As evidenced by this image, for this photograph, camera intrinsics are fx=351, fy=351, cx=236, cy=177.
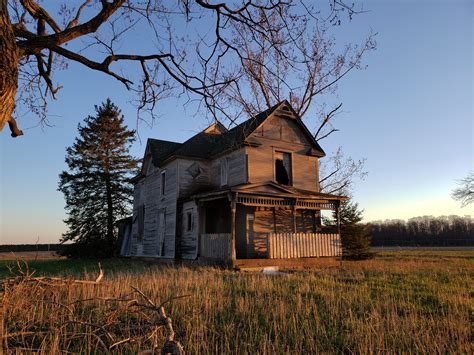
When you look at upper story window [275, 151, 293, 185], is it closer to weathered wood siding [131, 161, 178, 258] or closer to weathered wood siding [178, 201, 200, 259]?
weathered wood siding [178, 201, 200, 259]

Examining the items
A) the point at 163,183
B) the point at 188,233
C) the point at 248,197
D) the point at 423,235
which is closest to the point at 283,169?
the point at 248,197

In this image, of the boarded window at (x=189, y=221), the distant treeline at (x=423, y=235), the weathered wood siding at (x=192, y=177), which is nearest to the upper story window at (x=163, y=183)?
the weathered wood siding at (x=192, y=177)

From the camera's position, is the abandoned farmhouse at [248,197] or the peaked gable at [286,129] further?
the peaked gable at [286,129]

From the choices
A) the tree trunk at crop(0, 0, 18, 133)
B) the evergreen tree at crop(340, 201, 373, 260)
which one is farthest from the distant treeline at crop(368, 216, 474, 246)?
the tree trunk at crop(0, 0, 18, 133)

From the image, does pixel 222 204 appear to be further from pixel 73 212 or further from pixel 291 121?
pixel 73 212

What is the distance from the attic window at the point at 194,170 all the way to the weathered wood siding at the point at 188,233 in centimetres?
224

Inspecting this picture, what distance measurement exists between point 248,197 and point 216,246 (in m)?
3.06

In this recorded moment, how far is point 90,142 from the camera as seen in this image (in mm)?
36500

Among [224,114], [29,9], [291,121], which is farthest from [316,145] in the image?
[29,9]

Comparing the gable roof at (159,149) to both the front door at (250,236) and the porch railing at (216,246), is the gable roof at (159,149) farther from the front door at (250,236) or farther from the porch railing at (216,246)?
the front door at (250,236)

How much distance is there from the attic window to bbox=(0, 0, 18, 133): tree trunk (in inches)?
715

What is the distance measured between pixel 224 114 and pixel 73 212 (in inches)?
1249

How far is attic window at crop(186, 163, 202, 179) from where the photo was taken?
22770 mm

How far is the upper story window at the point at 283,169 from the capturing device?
21922mm
